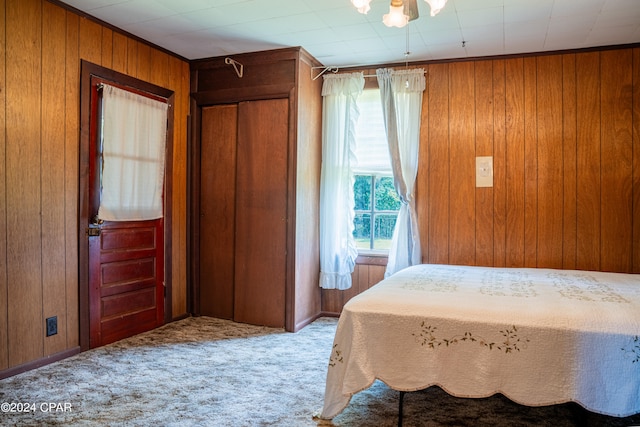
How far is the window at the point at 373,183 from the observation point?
436cm

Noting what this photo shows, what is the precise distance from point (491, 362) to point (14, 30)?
11.1ft

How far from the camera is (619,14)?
3.07 m

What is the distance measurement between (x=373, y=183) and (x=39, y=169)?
2.86m

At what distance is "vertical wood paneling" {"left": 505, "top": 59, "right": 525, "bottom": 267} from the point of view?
12.8 feet

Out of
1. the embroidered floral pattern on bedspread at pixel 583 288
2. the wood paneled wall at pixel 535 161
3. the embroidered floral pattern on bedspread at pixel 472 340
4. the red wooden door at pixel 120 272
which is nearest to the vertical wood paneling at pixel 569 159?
the wood paneled wall at pixel 535 161

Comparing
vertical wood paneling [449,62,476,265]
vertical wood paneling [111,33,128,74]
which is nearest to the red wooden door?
vertical wood paneling [111,33,128,74]

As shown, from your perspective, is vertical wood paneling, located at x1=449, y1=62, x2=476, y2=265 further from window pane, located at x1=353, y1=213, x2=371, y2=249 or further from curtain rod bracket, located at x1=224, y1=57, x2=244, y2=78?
curtain rod bracket, located at x1=224, y1=57, x2=244, y2=78

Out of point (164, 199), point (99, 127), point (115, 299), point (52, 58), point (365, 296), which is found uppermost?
point (52, 58)

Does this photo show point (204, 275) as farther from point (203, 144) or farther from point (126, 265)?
point (203, 144)

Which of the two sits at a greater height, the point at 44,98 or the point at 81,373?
the point at 44,98

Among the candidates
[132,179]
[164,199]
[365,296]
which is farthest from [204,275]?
[365,296]

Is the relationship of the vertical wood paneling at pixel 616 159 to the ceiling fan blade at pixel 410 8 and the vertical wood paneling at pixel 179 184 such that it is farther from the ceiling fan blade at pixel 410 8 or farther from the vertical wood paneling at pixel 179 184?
the vertical wood paneling at pixel 179 184

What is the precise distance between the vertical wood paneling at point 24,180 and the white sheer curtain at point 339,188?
2.37 metres

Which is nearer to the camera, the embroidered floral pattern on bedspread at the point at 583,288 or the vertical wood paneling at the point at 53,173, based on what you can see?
the embroidered floral pattern on bedspread at the point at 583,288
